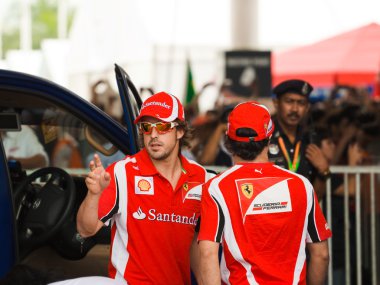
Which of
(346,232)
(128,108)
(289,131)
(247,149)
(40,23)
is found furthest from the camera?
(40,23)

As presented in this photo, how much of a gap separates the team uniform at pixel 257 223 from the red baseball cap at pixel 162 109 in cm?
42

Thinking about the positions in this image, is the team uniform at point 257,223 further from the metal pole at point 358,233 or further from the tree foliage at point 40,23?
the tree foliage at point 40,23

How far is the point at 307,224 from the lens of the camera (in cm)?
381

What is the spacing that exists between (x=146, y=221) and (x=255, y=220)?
0.52 meters

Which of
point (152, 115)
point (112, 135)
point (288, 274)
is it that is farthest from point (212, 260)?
point (112, 135)

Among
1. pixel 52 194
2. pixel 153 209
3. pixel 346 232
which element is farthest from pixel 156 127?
pixel 346 232

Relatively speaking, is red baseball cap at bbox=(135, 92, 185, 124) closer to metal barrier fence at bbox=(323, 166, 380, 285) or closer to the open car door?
the open car door

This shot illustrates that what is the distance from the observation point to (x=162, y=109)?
3998 millimetres

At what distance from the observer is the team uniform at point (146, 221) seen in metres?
3.87

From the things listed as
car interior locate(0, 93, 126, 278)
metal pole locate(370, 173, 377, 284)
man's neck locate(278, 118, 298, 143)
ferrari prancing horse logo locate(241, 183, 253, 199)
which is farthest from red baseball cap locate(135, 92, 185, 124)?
metal pole locate(370, 173, 377, 284)

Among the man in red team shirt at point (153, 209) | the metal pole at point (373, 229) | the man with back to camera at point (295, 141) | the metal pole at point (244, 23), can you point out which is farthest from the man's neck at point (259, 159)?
the metal pole at point (244, 23)

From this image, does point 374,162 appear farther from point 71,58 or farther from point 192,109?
point 71,58

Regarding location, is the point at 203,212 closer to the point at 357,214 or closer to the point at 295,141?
the point at 295,141

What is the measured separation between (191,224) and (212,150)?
369cm
